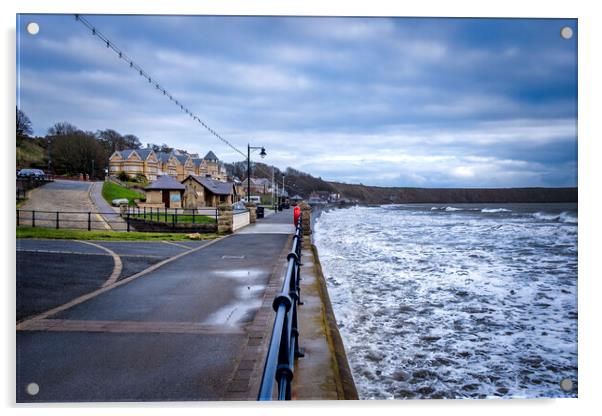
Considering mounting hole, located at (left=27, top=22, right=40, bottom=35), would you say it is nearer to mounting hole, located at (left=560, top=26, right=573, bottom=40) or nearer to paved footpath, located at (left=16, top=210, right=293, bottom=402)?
paved footpath, located at (left=16, top=210, right=293, bottom=402)

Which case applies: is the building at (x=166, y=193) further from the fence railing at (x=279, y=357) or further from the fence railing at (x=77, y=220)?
the fence railing at (x=279, y=357)

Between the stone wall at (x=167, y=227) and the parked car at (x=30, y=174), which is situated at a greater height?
the parked car at (x=30, y=174)

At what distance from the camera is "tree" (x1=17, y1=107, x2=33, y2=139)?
4402mm

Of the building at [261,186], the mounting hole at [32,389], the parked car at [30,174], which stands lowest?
the mounting hole at [32,389]

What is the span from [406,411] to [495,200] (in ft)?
11.2

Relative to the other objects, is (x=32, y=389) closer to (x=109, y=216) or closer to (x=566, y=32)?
(x=566, y=32)

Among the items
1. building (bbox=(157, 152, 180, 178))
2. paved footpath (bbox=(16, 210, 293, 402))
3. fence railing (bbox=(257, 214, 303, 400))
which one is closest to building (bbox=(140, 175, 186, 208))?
building (bbox=(157, 152, 180, 178))

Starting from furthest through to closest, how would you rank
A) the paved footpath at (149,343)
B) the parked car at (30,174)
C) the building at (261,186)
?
the building at (261,186) → the parked car at (30,174) → the paved footpath at (149,343)

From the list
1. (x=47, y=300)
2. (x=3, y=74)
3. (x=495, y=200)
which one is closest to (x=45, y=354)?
(x=47, y=300)

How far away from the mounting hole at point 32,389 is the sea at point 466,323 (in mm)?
3286

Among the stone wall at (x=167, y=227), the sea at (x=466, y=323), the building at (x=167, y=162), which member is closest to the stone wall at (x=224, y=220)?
the stone wall at (x=167, y=227)

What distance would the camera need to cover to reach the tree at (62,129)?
16.6 ft

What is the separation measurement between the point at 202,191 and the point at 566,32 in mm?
41374
